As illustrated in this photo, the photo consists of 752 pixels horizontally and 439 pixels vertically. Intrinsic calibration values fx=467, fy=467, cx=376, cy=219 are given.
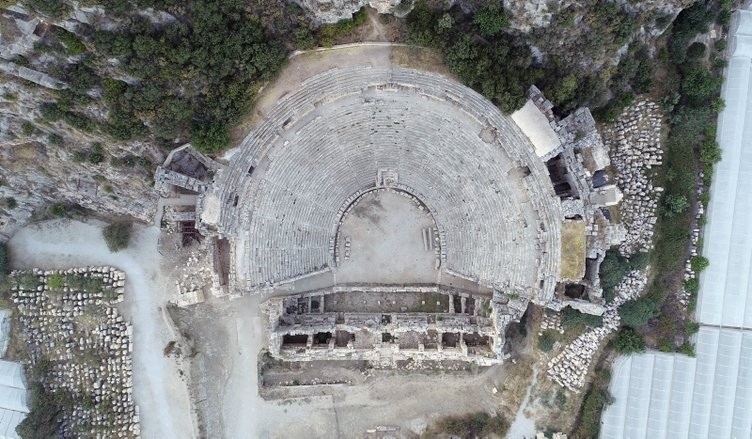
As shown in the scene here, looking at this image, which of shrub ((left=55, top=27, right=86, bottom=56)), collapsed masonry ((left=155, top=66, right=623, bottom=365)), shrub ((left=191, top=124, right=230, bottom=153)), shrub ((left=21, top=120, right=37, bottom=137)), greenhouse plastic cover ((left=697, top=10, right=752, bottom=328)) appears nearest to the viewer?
shrub ((left=55, top=27, right=86, bottom=56))

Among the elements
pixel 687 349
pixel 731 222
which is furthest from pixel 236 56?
pixel 687 349

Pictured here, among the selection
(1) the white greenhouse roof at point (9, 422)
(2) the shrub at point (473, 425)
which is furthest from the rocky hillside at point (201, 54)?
(2) the shrub at point (473, 425)

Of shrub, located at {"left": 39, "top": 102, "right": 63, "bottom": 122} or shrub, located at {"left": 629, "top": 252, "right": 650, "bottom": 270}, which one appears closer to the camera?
shrub, located at {"left": 39, "top": 102, "right": 63, "bottom": 122}

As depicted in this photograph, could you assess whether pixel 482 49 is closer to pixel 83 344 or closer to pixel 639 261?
pixel 639 261

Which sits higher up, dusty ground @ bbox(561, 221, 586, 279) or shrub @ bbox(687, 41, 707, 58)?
shrub @ bbox(687, 41, 707, 58)

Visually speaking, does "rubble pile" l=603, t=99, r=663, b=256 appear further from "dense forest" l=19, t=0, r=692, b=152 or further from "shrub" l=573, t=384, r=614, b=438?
"shrub" l=573, t=384, r=614, b=438

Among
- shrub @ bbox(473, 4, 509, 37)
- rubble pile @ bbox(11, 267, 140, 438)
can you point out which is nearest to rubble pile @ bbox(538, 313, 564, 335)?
shrub @ bbox(473, 4, 509, 37)
